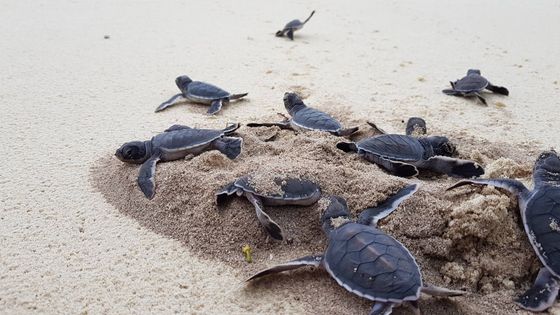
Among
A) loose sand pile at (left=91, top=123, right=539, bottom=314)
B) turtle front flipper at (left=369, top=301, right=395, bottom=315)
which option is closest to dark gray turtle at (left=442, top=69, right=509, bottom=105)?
loose sand pile at (left=91, top=123, right=539, bottom=314)

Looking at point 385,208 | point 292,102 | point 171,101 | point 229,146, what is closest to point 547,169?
point 385,208

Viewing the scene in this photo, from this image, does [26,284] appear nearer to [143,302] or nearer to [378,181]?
[143,302]

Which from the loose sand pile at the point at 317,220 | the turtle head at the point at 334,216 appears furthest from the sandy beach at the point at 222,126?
the turtle head at the point at 334,216

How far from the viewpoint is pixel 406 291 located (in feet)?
4.93

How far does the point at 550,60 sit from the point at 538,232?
3234 mm

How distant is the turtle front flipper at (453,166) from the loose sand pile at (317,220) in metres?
0.05

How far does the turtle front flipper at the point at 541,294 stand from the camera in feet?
5.29

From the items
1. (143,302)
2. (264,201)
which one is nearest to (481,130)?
(264,201)

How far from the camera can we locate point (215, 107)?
11.1 ft

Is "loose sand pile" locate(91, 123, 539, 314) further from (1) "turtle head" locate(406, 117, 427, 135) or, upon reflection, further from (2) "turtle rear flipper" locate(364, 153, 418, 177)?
(1) "turtle head" locate(406, 117, 427, 135)

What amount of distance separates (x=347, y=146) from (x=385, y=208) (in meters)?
0.59

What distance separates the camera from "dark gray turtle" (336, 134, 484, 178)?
2.28 m

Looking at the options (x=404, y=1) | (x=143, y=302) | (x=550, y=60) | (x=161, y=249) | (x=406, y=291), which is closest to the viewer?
(x=406, y=291)

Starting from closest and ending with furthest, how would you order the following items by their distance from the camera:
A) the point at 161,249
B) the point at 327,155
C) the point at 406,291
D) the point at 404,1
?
the point at 406,291
the point at 161,249
the point at 327,155
the point at 404,1
